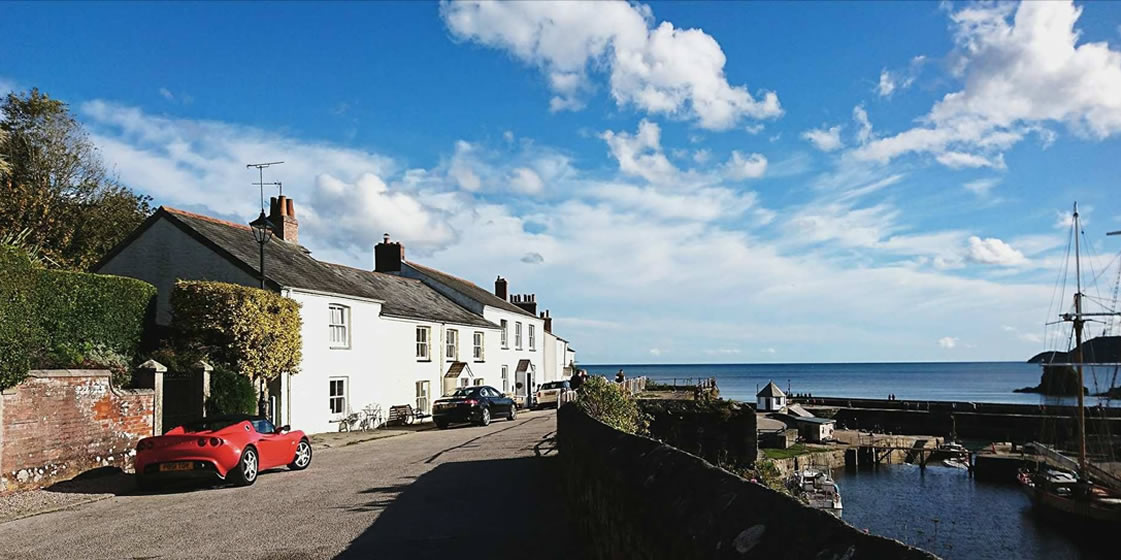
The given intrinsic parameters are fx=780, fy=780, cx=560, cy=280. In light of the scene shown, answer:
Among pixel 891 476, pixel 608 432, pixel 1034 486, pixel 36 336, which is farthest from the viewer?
pixel 891 476

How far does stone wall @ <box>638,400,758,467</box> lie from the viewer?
21234 millimetres

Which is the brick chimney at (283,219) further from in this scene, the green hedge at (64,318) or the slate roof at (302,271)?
the green hedge at (64,318)

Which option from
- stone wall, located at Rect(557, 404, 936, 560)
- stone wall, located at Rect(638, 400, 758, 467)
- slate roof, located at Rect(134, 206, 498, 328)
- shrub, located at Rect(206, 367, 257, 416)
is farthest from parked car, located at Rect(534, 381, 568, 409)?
stone wall, located at Rect(557, 404, 936, 560)

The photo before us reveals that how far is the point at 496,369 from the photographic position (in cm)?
4466

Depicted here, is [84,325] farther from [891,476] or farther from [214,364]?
[891,476]

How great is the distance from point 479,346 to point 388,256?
8.57m

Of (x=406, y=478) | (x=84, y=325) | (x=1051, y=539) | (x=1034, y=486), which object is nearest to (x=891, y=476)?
(x=1034, y=486)

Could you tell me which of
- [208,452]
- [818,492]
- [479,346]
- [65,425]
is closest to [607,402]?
[208,452]

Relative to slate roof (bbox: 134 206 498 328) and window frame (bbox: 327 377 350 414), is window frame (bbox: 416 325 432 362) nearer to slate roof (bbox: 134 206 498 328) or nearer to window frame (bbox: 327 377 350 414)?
slate roof (bbox: 134 206 498 328)

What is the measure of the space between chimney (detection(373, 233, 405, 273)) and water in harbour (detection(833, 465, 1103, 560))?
27.7 meters

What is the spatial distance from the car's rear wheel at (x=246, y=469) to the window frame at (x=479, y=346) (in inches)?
1019

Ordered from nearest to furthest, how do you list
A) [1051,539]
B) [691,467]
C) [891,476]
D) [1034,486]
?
1. [691,467]
2. [1051,539]
3. [1034,486]
4. [891,476]

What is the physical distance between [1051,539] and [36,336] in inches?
1562

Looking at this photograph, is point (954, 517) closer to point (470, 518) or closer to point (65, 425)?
point (470, 518)
